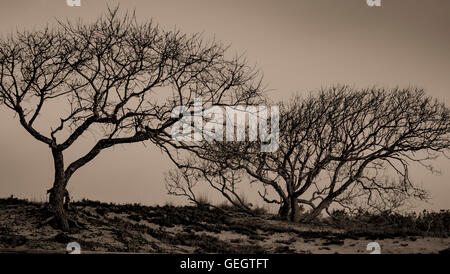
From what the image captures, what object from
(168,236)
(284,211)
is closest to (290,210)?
(284,211)

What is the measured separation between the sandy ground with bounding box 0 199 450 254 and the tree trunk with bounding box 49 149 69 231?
1.68ft

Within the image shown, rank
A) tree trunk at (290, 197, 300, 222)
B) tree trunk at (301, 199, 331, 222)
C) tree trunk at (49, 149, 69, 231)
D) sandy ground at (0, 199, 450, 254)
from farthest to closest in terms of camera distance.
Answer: tree trunk at (301, 199, 331, 222) < tree trunk at (290, 197, 300, 222) < tree trunk at (49, 149, 69, 231) < sandy ground at (0, 199, 450, 254)

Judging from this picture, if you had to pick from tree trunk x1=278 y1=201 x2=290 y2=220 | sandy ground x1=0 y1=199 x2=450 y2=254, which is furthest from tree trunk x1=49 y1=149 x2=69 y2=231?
tree trunk x1=278 y1=201 x2=290 y2=220

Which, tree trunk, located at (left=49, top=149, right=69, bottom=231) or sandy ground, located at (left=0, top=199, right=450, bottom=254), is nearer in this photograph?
sandy ground, located at (left=0, top=199, right=450, bottom=254)

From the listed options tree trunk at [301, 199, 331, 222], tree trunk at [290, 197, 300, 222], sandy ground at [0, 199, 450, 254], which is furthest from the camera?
tree trunk at [301, 199, 331, 222]

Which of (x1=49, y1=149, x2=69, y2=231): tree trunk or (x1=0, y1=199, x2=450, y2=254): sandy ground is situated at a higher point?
(x1=49, y1=149, x2=69, y2=231): tree trunk

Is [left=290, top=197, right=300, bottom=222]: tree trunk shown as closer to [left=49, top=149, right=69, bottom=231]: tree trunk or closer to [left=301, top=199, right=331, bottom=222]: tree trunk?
[left=301, top=199, right=331, bottom=222]: tree trunk

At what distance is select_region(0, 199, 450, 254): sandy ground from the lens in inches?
747

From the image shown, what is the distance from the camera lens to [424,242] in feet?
69.7

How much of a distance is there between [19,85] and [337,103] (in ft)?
57.9

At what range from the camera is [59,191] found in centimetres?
2017

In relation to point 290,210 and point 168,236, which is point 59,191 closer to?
point 168,236

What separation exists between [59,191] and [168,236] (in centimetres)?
482
